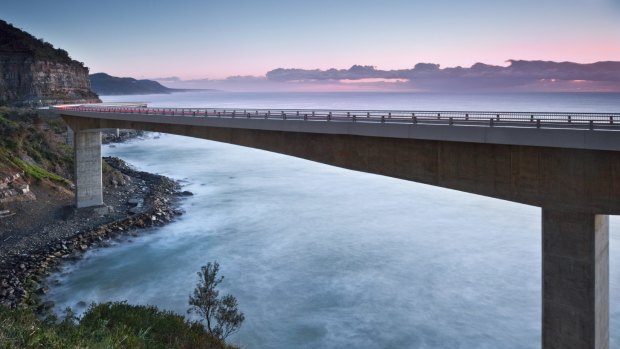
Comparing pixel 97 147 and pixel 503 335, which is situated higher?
pixel 97 147

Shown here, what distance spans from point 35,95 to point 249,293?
3389 inches

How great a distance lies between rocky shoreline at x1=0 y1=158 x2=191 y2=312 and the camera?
28047mm

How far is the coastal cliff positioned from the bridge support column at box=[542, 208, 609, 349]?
277 ft

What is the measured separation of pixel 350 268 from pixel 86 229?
70.6 ft

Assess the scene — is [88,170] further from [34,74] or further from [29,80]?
[34,74]

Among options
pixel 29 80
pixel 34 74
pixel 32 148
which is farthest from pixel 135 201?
pixel 34 74

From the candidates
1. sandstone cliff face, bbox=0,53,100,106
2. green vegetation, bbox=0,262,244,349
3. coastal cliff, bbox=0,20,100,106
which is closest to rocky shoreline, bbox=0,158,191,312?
green vegetation, bbox=0,262,244,349

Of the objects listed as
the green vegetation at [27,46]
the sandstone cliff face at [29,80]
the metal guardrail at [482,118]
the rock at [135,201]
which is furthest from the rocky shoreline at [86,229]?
the green vegetation at [27,46]

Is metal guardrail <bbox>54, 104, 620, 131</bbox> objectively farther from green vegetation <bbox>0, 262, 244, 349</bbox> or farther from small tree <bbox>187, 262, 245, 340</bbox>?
green vegetation <bbox>0, 262, 244, 349</bbox>

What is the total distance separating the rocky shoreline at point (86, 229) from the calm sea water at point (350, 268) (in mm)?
1341

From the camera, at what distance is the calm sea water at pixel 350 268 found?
24812mm

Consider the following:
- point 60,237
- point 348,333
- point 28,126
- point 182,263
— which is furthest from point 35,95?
point 348,333

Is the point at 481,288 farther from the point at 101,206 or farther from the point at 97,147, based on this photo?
the point at 97,147

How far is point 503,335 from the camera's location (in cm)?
2422
